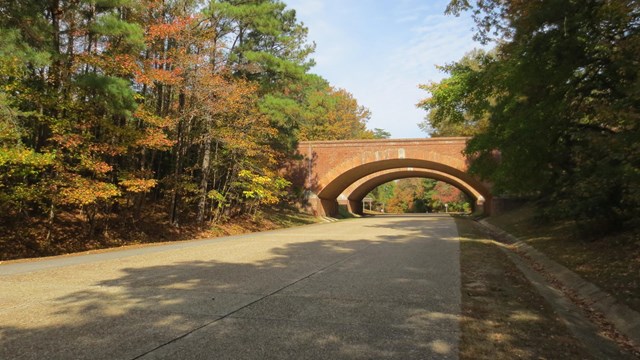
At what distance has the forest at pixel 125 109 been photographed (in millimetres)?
12219

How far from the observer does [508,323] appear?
483 centimetres

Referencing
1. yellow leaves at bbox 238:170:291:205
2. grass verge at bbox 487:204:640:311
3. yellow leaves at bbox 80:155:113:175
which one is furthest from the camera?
yellow leaves at bbox 238:170:291:205

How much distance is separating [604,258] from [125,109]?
523 inches

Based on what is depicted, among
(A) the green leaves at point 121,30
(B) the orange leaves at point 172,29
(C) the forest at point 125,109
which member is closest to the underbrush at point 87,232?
(C) the forest at point 125,109

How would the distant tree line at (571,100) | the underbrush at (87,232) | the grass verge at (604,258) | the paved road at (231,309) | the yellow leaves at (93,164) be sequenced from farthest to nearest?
the underbrush at (87,232) < the yellow leaves at (93,164) < the distant tree line at (571,100) < the grass verge at (604,258) < the paved road at (231,309)

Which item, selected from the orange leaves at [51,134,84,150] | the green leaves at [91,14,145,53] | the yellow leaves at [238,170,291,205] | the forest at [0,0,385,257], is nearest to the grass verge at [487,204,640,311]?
the yellow leaves at [238,170,291,205]

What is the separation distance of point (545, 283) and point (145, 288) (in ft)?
22.5

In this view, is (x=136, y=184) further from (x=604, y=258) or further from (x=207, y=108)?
(x=604, y=258)

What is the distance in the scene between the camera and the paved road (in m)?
3.86

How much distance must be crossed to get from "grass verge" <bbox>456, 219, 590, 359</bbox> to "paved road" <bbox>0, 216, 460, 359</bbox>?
19cm

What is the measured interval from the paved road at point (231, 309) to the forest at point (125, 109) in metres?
4.88

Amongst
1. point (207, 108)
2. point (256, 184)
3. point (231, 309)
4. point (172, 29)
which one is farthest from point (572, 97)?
point (256, 184)

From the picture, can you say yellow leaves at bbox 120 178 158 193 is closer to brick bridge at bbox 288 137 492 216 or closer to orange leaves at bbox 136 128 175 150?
orange leaves at bbox 136 128 175 150

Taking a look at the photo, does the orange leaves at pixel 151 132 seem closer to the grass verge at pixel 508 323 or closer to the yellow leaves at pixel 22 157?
the yellow leaves at pixel 22 157
